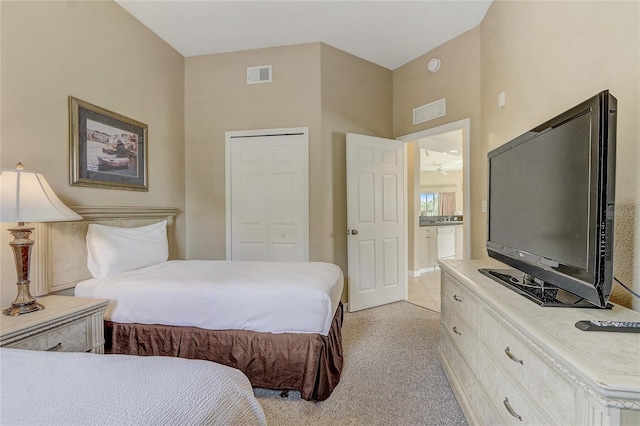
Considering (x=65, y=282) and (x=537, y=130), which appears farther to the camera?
(x=65, y=282)

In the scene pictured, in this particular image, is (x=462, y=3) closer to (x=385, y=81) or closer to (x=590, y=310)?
(x=385, y=81)

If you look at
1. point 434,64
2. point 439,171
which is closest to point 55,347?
point 434,64

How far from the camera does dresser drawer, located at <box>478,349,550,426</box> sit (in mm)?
965

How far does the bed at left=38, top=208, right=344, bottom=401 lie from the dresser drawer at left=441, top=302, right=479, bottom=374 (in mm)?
761

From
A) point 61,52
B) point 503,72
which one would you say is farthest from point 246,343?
point 503,72

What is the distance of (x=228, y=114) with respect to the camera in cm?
333

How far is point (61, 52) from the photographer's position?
2012 mm

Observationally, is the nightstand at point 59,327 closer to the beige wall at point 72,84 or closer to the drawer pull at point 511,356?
the beige wall at point 72,84

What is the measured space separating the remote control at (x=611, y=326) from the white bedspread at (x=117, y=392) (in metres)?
1.07

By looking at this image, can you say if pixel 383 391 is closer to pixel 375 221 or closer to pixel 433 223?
pixel 375 221

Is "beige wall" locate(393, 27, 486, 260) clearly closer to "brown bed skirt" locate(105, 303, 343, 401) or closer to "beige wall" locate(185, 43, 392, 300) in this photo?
"beige wall" locate(185, 43, 392, 300)

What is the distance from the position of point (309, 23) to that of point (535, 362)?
3.16 m

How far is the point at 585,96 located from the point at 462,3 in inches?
67.4

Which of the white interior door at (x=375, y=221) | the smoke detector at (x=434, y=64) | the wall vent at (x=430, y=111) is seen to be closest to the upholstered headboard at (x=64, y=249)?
the white interior door at (x=375, y=221)
